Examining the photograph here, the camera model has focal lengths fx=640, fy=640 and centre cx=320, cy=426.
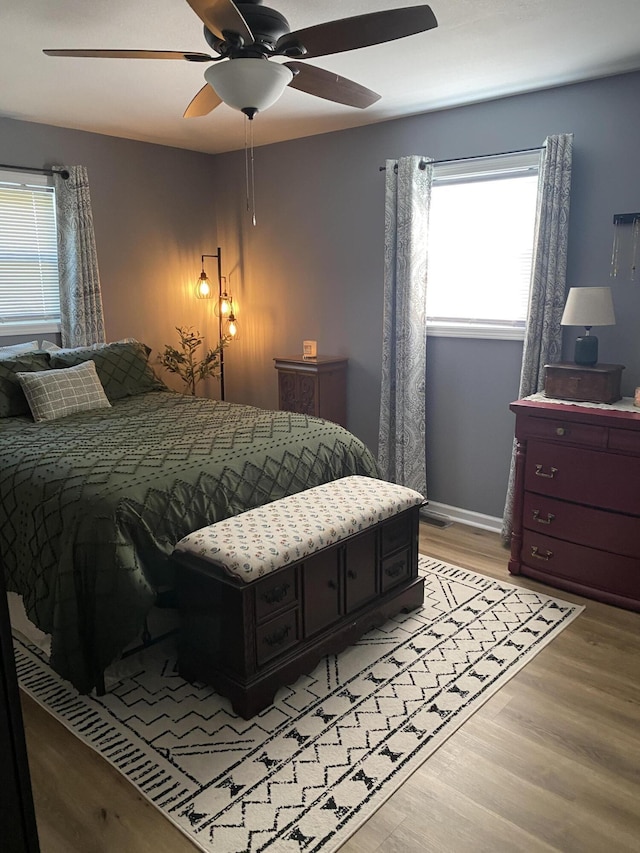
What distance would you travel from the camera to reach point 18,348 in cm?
390

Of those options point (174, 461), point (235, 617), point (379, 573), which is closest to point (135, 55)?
point (174, 461)

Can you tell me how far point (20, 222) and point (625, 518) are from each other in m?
3.91

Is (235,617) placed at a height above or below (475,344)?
below

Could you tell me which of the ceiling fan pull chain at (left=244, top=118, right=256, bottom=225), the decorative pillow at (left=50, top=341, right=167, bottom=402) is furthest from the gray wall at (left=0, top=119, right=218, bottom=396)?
the decorative pillow at (left=50, top=341, right=167, bottom=402)

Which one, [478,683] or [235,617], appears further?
[478,683]

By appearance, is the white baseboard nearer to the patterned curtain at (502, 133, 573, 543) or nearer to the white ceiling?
the patterned curtain at (502, 133, 573, 543)

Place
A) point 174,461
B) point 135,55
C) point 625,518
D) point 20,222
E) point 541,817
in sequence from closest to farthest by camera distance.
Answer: point 541,817, point 135,55, point 174,461, point 625,518, point 20,222

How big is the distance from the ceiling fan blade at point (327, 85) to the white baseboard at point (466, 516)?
2416 mm

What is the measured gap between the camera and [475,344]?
382cm

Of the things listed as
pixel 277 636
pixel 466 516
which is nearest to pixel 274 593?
pixel 277 636

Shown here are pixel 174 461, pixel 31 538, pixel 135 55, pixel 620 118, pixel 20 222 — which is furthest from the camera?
pixel 20 222

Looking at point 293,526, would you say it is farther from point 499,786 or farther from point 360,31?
point 360,31

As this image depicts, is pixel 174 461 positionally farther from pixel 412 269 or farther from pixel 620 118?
pixel 620 118

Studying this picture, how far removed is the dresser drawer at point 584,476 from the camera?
9.29ft
